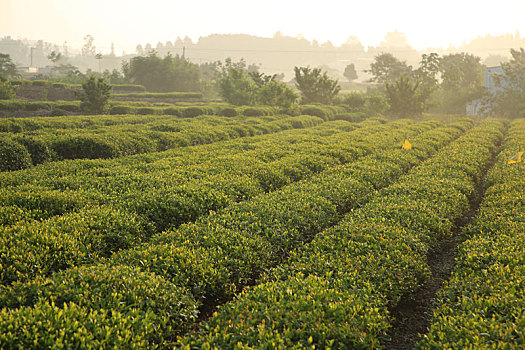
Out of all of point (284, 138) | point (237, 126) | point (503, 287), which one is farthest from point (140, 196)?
point (237, 126)

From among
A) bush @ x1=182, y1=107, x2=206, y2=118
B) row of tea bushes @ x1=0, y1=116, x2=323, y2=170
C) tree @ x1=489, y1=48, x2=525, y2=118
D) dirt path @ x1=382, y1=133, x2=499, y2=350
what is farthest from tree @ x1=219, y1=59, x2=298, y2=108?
dirt path @ x1=382, y1=133, x2=499, y2=350

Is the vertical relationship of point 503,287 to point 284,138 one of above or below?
below

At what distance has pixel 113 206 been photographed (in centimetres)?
930

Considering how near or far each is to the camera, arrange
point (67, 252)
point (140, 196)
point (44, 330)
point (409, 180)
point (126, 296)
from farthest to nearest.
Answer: point (409, 180), point (140, 196), point (67, 252), point (126, 296), point (44, 330)

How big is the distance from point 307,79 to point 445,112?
25.7m

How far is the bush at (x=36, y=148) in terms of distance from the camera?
588 inches

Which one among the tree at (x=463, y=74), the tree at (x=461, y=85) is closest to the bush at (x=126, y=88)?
the tree at (x=461, y=85)

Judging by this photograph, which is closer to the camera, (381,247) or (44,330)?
(44,330)

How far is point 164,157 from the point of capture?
1623 cm

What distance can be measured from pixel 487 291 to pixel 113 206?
8.80 meters

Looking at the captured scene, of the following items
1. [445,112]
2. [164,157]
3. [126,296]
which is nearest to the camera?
[126,296]

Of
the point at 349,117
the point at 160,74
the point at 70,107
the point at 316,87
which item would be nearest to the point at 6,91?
the point at 70,107

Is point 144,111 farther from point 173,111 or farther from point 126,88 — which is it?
point 126,88

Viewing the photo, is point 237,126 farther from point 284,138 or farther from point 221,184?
point 221,184
